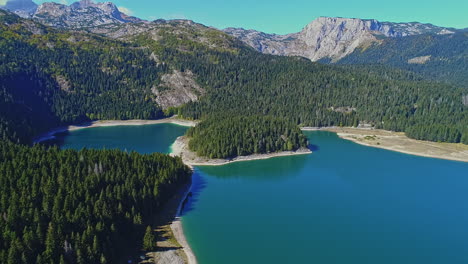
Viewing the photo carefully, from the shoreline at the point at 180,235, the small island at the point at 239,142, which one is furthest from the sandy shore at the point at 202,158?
the shoreline at the point at 180,235

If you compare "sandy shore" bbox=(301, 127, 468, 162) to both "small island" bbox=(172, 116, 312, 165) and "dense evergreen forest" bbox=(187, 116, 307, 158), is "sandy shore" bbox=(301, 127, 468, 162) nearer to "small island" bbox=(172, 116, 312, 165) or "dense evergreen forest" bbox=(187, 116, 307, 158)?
"small island" bbox=(172, 116, 312, 165)

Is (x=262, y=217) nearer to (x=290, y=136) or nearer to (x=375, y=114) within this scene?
(x=290, y=136)

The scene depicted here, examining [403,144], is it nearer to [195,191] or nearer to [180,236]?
[195,191]

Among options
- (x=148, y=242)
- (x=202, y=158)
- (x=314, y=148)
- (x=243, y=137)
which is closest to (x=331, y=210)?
(x=148, y=242)

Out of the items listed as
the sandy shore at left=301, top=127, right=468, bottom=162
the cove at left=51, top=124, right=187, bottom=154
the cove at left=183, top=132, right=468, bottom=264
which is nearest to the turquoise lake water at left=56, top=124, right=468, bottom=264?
the cove at left=183, top=132, right=468, bottom=264

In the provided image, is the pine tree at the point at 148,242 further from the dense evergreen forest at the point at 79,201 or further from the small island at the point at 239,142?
the small island at the point at 239,142

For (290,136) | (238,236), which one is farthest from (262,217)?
(290,136)
